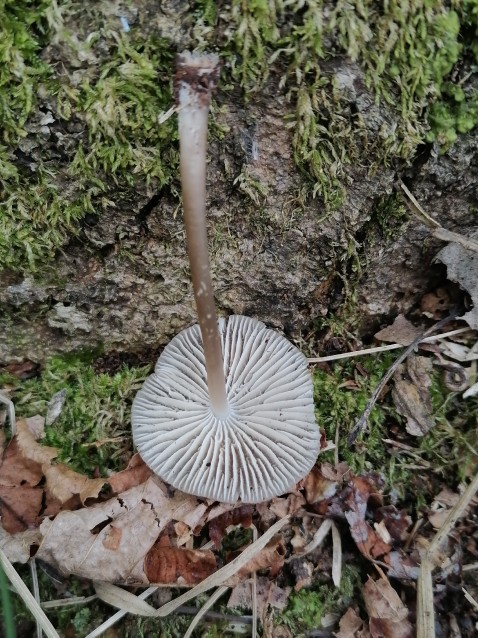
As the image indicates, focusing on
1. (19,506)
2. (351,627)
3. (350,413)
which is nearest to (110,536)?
Result: (19,506)

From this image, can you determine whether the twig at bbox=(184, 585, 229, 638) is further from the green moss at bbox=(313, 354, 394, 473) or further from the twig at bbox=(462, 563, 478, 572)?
the twig at bbox=(462, 563, 478, 572)

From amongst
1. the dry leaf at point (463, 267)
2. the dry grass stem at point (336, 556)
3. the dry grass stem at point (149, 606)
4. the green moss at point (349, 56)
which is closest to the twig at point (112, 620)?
the dry grass stem at point (149, 606)

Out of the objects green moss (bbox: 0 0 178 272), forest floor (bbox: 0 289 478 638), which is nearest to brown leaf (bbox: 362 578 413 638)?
forest floor (bbox: 0 289 478 638)

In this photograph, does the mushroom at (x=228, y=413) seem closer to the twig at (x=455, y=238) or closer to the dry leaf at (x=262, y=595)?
the dry leaf at (x=262, y=595)

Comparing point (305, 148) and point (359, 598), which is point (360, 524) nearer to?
point (359, 598)

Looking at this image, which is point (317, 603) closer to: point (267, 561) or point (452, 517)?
point (267, 561)

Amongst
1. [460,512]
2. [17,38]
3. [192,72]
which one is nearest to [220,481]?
[460,512]
